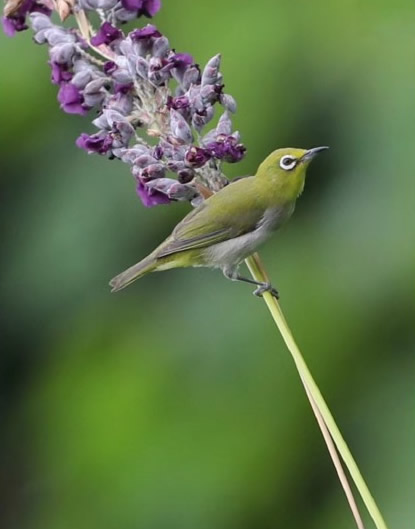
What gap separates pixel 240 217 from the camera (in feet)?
4.89

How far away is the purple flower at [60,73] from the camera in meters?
1.38

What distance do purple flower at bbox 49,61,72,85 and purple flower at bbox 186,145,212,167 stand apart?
0.22m

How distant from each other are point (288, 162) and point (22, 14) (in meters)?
0.42

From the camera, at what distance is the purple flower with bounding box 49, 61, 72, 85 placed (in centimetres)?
138

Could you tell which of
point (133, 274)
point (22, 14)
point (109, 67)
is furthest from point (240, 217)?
point (22, 14)

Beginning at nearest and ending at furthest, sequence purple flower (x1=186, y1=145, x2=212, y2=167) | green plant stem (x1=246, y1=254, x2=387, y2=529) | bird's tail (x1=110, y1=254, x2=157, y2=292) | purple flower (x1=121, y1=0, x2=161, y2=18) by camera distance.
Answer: green plant stem (x1=246, y1=254, x2=387, y2=529) < purple flower (x1=186, y1=145, x2=212, y2=167) < purple flower (x1=121, y1=0, x2=161, y2=18) < bird's tail (x1=110, y1=254, x2=157, y2=292)

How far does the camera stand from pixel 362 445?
→ 7.10ft

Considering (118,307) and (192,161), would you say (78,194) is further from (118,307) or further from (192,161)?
(192,161)

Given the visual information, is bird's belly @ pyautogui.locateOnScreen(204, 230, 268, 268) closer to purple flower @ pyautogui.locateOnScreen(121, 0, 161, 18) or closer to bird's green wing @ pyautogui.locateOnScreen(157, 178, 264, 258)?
bird's green wing @ pyautogui.locateOnScreen(157, 178, 264, 258)

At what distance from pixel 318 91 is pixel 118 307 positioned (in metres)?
0.68

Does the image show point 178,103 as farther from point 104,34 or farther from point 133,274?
point 133,274

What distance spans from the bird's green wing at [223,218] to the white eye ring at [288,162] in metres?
0.07

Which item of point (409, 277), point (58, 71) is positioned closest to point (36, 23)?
point (58, 71)

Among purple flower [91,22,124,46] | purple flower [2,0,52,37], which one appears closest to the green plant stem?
purple flower [91,22,124,46]
